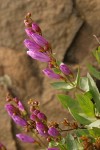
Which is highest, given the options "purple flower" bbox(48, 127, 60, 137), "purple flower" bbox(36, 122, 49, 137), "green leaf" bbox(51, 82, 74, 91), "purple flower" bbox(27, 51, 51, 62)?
"purple flower" bbox(27, 51, 51, 62)

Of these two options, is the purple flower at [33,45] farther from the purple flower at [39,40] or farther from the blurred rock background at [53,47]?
the blurred rock background at [53,47]

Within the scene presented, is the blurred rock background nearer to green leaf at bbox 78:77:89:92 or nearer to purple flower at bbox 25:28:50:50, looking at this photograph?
green leaf at bbox 78:77:89:92

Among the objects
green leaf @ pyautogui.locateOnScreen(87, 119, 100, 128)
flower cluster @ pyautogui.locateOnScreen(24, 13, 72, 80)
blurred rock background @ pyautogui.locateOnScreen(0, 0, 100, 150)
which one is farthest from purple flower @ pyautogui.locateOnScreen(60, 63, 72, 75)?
blurred rock background @ pyautogui.locateOnScreen(0, 0, 100, 150)

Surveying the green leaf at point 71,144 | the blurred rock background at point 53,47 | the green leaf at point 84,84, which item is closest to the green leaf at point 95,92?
the green leaf at point 84,84

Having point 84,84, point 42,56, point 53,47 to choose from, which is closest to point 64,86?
point 84,84

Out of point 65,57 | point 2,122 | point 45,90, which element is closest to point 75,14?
point 65,57

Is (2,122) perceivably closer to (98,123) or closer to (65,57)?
(65,57)

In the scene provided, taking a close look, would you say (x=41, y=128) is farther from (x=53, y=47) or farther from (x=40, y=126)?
(x=53, y=47)
